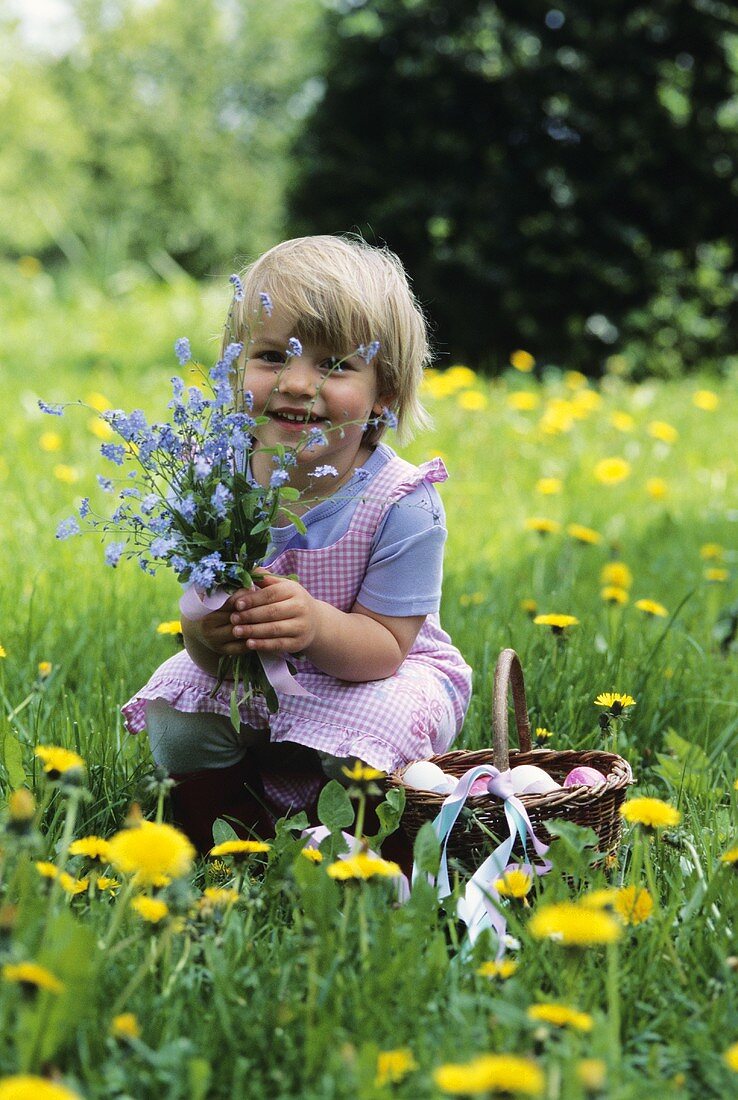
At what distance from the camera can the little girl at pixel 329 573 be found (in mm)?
1952

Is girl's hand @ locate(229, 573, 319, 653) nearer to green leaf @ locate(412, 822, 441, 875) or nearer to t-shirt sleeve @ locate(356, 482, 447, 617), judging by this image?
t-shirt sleeve @ locate(356, 482, 447, 617)

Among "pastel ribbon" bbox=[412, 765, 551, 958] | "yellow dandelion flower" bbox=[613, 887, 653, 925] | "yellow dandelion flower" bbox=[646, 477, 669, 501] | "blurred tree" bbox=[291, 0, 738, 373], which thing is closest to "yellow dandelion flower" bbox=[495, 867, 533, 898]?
"pastel ribbon" bbox=[412, 765, 551, 958]

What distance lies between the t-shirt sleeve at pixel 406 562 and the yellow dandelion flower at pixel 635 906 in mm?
687

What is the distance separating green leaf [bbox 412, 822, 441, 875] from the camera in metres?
1.55

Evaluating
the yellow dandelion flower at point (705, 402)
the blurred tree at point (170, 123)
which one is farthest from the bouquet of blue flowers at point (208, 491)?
the blurred tree at point (170, 123)

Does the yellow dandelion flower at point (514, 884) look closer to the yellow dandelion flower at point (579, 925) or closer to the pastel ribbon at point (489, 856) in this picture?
the pastel ribbon at point (489, 856)

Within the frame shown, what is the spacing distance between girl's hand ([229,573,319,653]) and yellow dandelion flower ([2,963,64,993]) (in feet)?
2.30

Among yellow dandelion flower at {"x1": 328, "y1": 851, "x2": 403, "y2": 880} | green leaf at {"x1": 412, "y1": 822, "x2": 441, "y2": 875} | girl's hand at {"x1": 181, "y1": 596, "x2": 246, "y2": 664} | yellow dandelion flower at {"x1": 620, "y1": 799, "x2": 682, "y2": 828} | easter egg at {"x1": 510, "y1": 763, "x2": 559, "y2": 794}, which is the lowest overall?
easter egg at {"x1": 510, "y1": 763, "x2": 559, "y2": 794}

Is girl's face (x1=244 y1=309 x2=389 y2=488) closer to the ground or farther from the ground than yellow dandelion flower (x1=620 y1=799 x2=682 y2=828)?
farther from the ground

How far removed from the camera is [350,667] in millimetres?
1972

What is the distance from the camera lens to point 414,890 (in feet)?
4.85

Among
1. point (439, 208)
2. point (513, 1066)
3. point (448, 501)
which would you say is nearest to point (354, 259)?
point (513, 1066)

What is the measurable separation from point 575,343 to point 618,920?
570 centimetres

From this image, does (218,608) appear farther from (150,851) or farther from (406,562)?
(150,851)
